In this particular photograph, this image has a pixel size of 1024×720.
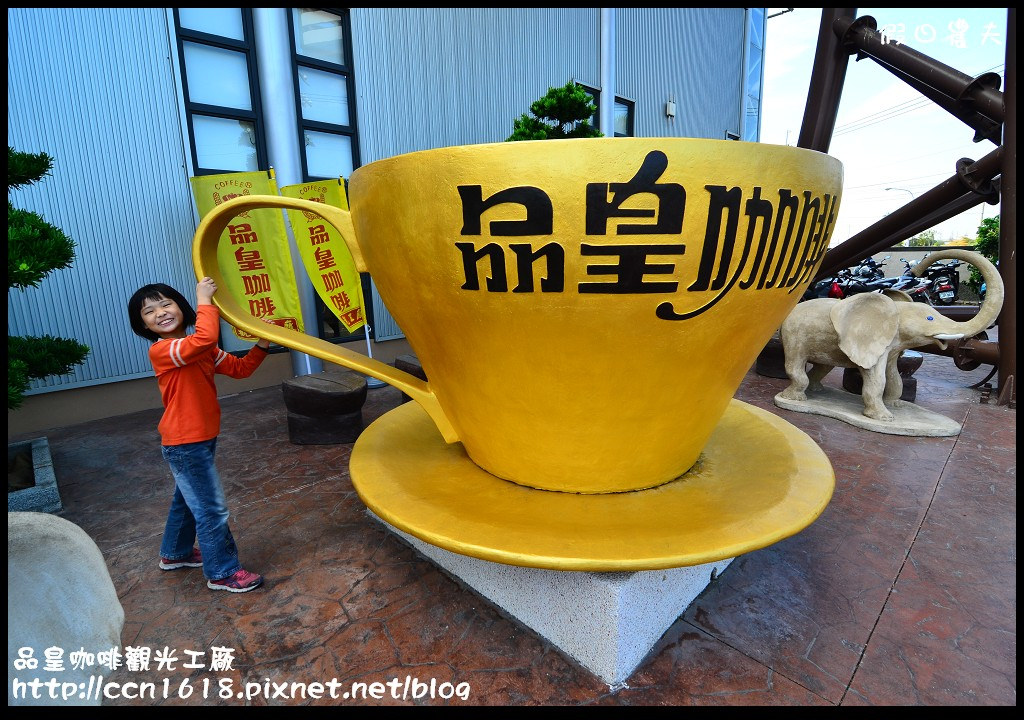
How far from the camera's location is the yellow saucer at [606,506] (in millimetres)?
1044

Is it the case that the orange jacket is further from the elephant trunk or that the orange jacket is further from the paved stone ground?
the elephant trunk

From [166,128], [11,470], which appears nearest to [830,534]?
[11,470]

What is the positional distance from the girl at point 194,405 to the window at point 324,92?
321 cm

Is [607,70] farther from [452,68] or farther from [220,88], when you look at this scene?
[220,88]

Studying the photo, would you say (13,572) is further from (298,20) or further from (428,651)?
(298,20)

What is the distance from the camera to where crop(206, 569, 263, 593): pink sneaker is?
5.68ft

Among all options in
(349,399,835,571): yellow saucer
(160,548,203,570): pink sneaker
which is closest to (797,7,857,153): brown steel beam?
(349,399,835,571): yellow saucer

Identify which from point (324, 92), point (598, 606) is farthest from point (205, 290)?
point (324, 92)

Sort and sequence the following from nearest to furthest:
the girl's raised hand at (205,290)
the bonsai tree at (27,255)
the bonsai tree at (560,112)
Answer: the girl's raised hand at (205,290)
the bonsai tree at (27,255)
the bonsai tree at (560,112)

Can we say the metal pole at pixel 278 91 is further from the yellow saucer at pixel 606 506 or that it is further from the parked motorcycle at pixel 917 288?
the parked motorcycle at pixel 917 288

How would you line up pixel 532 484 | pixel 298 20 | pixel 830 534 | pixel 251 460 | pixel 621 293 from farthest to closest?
1. pixel 298 20
2. pixel 251 460
3. pixel 830 534
4. pixel 532 484
5. pixel 621 293

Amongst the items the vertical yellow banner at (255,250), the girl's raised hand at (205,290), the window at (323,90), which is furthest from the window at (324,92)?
the girl's raised hand at (205,290)
